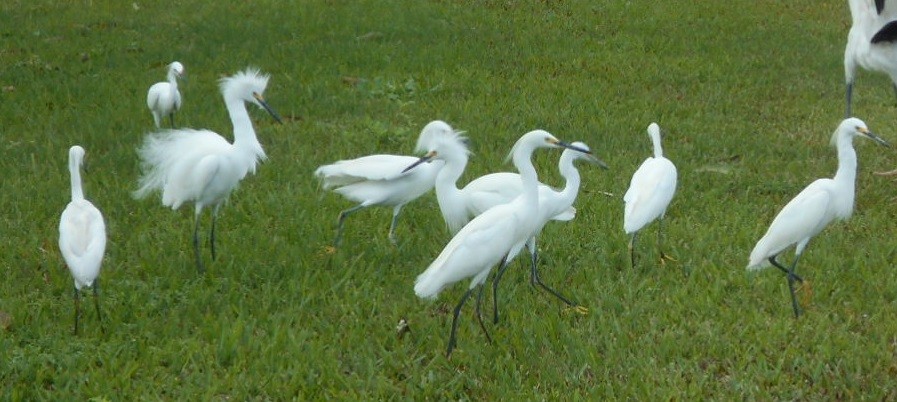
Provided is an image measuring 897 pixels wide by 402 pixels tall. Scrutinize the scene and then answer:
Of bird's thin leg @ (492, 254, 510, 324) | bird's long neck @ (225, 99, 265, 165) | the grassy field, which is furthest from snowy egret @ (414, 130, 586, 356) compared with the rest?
bird's long neck @ (225, 99, 265, 165)

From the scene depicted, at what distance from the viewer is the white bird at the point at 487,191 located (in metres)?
5.15

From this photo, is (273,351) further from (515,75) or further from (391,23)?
(391,23)

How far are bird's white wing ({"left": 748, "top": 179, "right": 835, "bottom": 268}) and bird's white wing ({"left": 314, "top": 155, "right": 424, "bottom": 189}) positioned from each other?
195 centimetres

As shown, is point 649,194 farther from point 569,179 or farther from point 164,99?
point 164,99

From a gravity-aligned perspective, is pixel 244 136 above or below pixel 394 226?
above

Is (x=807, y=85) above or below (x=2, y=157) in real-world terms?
below

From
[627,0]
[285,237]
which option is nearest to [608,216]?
[285,237]

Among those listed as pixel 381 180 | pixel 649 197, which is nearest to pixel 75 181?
pixel 381 180

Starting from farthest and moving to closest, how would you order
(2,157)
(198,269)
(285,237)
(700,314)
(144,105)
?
(144,105), (2,157), (285,237), (198,269), (700,314)

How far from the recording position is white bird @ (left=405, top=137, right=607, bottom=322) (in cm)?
515

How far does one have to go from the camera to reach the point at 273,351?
4684 millimetres

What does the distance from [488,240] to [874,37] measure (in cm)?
475

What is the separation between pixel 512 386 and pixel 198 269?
2.09 metres

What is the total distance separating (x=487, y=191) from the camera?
566 centimetres
